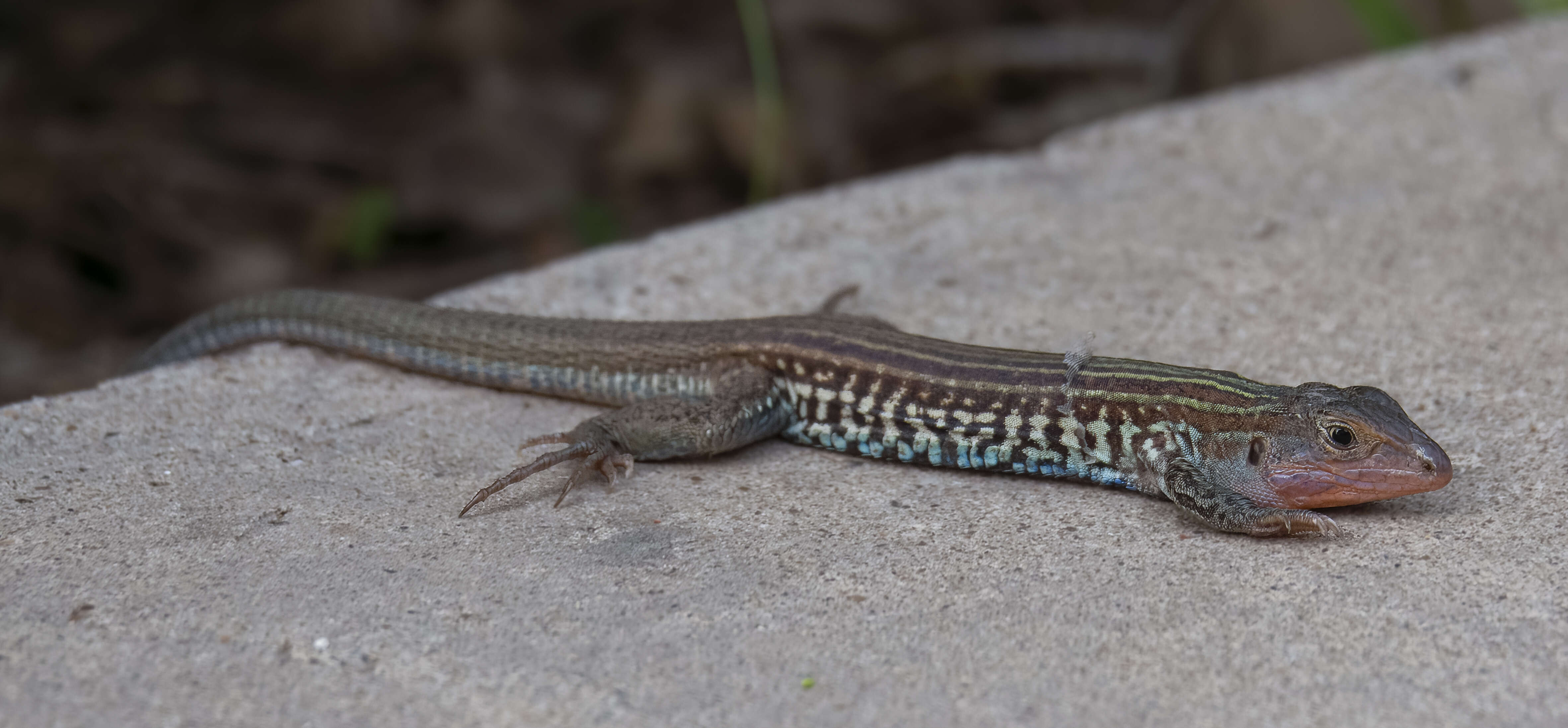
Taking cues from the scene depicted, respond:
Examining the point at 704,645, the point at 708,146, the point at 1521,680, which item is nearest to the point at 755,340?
the point at 704,645

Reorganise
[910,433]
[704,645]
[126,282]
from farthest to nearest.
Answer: [126,282] → [910,433] → [704,645]

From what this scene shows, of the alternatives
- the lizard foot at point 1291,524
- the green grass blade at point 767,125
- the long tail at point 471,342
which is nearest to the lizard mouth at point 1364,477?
the lizard foot at point 1291,524

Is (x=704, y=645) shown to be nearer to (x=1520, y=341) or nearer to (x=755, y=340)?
(x=755, y=340)

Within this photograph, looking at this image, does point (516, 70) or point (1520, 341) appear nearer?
point (1520, 341)

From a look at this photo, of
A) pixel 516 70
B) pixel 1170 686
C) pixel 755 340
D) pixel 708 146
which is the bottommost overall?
pixel 1170 686

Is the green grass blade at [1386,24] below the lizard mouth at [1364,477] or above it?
above

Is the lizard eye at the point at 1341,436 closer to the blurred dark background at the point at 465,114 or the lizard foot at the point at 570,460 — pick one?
the lizard foot at the point at 570,460

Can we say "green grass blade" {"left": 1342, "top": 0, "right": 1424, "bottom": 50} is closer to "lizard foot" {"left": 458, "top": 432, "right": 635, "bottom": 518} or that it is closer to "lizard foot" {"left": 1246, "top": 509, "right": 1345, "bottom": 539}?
"lizard foot" {"left": 1246, "top": 509, "right": 1345, "bottom": 539}
